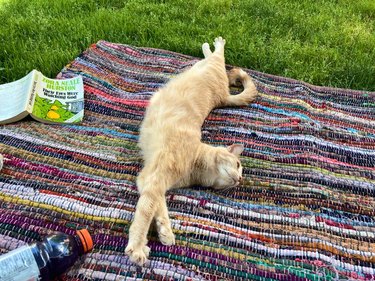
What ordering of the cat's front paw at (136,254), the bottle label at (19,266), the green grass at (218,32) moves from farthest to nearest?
the green grass at (218,32), the cat's front paw at (136,254), the bottle label at (19,266)

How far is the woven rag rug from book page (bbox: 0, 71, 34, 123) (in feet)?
0.21

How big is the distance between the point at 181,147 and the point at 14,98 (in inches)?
37.4

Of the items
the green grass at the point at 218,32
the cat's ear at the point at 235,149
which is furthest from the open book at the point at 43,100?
the cat's ear at the point at 235,149

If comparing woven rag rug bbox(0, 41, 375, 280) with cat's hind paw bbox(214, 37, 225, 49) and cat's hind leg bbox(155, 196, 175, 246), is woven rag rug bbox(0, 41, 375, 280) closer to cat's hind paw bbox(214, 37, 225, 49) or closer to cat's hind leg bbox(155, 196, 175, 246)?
cat's hind leg bbox(155, 196, 175, 246)

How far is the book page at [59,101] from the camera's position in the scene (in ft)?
7.07

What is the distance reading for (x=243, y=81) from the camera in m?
2.62

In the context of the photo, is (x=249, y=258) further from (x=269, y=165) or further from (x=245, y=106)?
(x=245, y=106)

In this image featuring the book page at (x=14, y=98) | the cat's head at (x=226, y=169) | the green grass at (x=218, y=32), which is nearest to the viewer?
the cat's head at (x=226, y=169)

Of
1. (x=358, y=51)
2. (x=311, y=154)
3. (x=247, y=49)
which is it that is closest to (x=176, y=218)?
(x=311, y=154)

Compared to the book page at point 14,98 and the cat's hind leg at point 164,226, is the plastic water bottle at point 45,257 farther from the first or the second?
the book page at point 14,98

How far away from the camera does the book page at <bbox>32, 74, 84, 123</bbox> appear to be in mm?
2154

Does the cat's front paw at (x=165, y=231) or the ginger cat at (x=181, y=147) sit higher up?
the ginger cat at (x=181, y=147)

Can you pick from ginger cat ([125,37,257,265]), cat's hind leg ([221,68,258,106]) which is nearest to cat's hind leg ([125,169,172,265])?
ginger cat ([125,37,257,265])

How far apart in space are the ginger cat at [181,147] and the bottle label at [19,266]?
30cm
